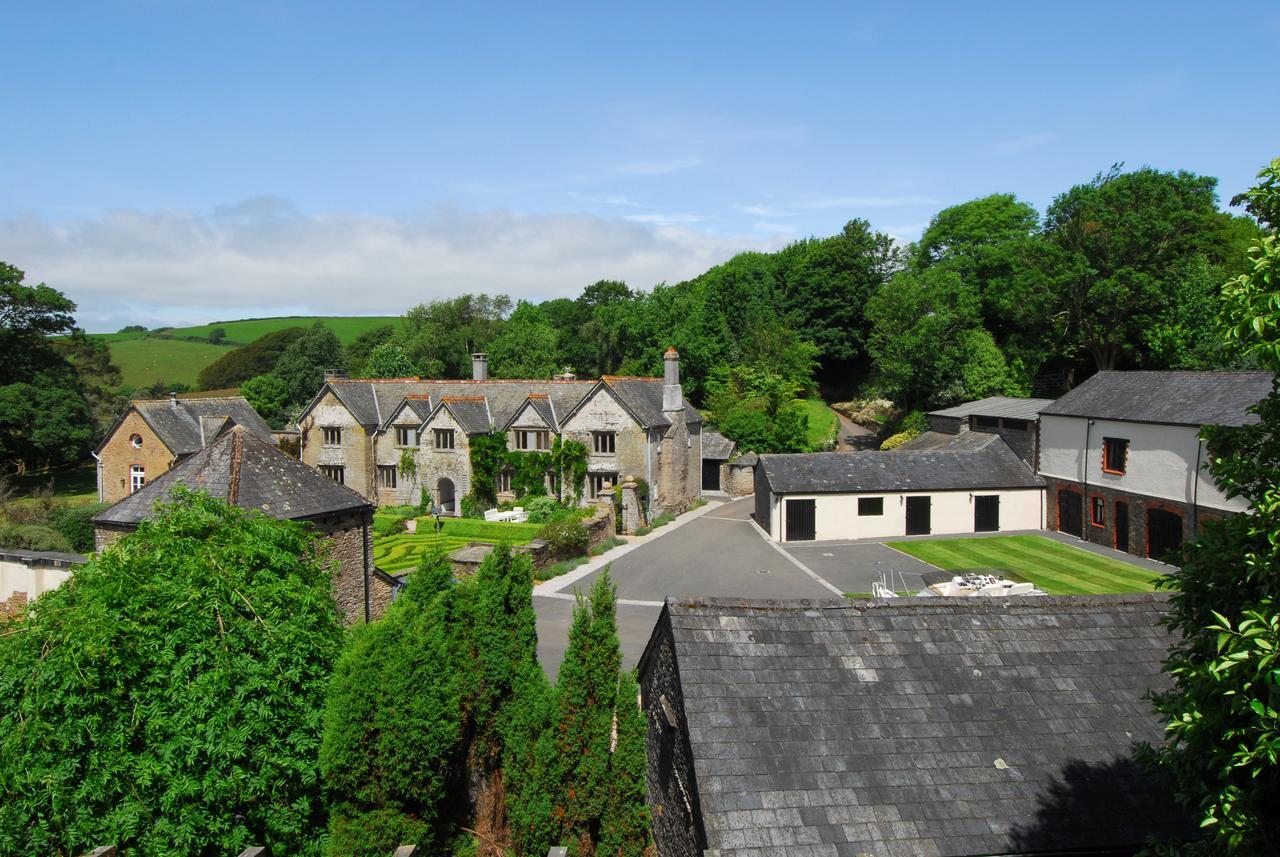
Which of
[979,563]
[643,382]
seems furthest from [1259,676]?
[643,382]

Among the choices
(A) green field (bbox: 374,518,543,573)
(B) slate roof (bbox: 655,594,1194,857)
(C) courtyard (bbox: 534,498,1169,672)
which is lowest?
(C) courtyard (bbox: 534,498,1169,672)

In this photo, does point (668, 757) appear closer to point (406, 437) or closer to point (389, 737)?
point (389, 737)

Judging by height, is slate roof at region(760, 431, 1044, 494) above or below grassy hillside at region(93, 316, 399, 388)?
below

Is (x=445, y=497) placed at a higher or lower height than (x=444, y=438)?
lower

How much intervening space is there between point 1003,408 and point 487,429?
30.3 m

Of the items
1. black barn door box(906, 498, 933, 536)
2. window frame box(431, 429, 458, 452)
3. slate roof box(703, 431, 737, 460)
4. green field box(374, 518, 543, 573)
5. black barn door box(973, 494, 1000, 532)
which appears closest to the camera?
green field box(374, 518, 543, 573)

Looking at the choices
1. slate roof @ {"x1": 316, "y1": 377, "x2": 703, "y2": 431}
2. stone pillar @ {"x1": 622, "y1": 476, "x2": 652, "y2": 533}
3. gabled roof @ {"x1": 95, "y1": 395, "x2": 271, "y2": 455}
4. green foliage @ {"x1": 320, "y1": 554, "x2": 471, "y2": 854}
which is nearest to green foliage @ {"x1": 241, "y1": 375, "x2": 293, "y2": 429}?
gabled roof @ {"x1": 95, "y1": 395, "x2": 271, "y2": 455}

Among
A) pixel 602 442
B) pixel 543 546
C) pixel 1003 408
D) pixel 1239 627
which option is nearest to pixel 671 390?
pixel 602 442

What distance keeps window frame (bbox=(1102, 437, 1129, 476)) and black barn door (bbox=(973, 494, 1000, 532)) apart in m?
5.33

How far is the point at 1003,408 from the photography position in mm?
46156

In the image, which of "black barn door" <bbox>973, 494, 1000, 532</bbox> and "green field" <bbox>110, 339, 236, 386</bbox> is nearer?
"black barn door" <bbox>973, 494, 1000, 532</bbox>

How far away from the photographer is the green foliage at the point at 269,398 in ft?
259

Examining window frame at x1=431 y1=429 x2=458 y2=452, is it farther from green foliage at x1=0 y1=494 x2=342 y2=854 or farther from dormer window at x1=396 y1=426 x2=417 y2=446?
green foliage at x1=0 y1=494 x2=342 y2=854

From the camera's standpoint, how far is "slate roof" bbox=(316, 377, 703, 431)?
46469mm
